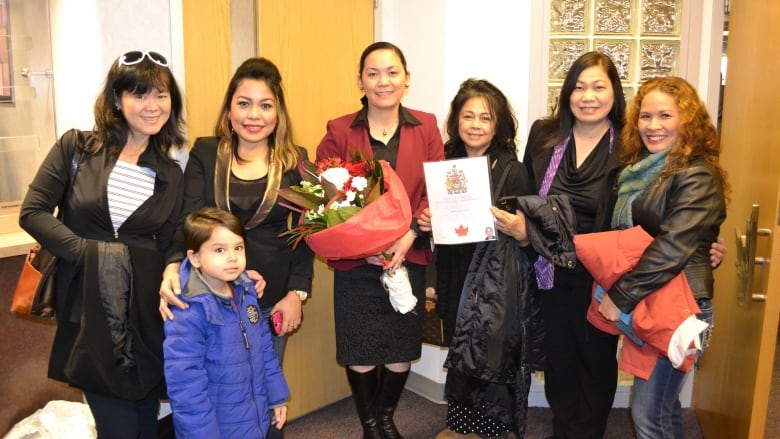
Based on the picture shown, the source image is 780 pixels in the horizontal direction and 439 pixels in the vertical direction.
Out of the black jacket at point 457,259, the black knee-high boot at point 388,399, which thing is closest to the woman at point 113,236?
the black knee-high boot at point 388,399

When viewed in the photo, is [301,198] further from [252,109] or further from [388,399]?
[388,399]

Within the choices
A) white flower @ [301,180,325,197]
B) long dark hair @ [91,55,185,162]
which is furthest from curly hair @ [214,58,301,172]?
long dark hair @ [91,55,185,162]

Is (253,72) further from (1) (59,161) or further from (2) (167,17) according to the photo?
(1) (59,161)

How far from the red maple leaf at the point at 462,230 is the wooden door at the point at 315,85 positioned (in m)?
1.04

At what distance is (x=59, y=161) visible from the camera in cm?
207

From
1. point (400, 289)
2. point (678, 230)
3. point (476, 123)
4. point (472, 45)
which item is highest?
point (472, 45)

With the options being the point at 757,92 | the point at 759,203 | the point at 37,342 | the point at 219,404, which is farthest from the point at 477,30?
the point at 37,342

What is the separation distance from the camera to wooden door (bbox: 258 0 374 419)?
119 inches

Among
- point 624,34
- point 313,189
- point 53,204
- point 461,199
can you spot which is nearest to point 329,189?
point 313,189

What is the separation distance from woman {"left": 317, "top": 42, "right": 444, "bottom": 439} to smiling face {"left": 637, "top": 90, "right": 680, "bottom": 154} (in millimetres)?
830

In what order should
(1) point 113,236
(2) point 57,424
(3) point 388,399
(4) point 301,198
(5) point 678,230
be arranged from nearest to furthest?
(5) point 678,230
(1) point 113,236
(4) point 301,198
(2) point 57,424
(3) point 388,399

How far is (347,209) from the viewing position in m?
2.30

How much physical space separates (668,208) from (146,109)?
1723 millimetres

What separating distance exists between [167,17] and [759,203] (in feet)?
7.76
